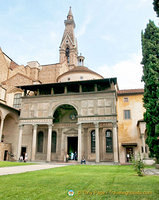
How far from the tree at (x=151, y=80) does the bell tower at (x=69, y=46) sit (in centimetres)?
3748

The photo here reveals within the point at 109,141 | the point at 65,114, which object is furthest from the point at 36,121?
the point at 109,141

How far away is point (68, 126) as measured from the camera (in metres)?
25.7

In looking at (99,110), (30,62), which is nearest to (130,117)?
(99,110)

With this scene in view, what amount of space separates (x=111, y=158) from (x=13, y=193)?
64.1ft

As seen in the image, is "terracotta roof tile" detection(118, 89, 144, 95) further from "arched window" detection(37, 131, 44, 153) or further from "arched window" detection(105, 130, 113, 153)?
"arched window" detection(37, 131, 44, 153)

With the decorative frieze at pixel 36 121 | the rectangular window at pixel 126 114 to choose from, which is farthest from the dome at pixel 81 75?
the decorative frieze at pixel 36 121

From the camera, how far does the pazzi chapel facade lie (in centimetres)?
2192

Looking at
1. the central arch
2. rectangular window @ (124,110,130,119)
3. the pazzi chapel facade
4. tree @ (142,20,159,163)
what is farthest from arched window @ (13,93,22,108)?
tree @ (142,20,159,163)

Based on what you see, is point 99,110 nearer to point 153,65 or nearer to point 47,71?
point 153,65

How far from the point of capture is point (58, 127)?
85.9 ft

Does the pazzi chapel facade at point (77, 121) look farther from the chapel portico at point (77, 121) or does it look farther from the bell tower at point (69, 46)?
the bell tower at point (69, 46)

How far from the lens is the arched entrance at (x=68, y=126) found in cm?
2519

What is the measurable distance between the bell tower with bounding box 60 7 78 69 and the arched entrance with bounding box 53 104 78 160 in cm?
2663

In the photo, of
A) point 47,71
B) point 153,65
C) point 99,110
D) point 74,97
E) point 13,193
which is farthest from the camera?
point 47,71
